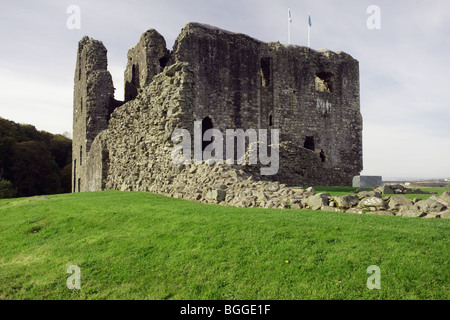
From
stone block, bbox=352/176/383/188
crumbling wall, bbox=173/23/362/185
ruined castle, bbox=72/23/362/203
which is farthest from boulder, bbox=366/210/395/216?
stone block, bbox=352/176/383/188

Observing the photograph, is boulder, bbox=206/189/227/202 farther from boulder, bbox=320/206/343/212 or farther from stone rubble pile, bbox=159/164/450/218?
boulder, bbox=320/206/343/212

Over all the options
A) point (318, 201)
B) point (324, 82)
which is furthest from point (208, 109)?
point (318, 201)

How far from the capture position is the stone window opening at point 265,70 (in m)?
26.6

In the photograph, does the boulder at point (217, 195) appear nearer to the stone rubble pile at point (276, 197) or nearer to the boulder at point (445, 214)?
the stone rubble pile at point (276, 197)

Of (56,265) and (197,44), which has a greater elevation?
(197,44)

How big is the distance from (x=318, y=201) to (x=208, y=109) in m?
16.5

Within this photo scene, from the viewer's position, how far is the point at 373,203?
7.41m

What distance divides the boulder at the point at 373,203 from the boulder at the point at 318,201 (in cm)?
74

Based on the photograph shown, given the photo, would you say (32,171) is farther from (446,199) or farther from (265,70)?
(446,199)

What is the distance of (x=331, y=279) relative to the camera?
4.25 meters

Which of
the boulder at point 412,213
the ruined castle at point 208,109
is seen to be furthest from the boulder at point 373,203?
the ruined castle at point 208,109
